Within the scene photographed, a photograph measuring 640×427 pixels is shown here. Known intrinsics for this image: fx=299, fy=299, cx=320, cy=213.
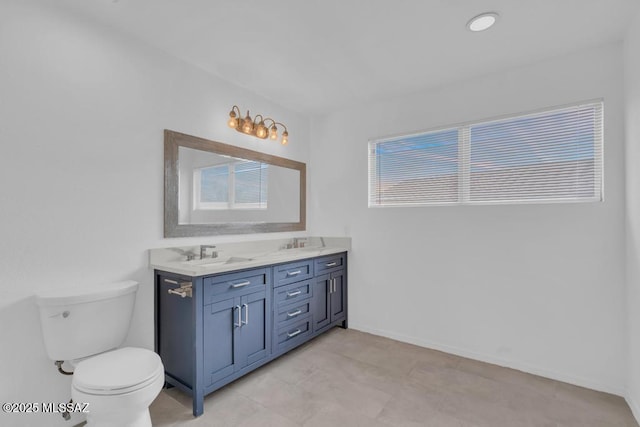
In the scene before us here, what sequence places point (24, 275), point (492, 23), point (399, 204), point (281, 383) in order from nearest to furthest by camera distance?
point (24, 275)
point (492, 23)
point (281, 383)
point (399, 204)

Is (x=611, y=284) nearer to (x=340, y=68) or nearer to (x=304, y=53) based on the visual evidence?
(x=340, y=68)

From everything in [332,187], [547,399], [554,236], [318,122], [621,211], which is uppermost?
[318,122]

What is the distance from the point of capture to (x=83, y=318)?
1642 mm

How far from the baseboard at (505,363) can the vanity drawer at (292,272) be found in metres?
1.01

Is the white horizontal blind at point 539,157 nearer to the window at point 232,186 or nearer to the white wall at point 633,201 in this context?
the white wall at point 633,201

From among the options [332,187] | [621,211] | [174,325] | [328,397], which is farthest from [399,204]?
[174,325]

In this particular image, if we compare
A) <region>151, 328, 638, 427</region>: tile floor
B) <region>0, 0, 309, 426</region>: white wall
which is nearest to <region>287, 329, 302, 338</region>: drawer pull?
<region>151, 328, 638, 427</region>: tile floor

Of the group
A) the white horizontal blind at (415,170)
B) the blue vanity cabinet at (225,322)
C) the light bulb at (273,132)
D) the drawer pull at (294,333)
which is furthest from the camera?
the light bulb at (273,132)

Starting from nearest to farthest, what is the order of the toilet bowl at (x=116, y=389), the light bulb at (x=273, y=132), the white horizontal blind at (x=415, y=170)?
the toilet bowl at (x=116, y=389) < the white horizontal blind at (x=415, y=170) < the light bulb at (x=273, y=132)

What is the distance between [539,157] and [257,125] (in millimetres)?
2423

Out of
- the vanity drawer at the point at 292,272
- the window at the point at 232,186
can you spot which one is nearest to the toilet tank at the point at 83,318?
the window at the point at 232,186

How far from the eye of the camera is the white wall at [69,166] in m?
1.56

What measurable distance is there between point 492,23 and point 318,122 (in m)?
2.00

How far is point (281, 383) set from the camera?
2193 millimetres
